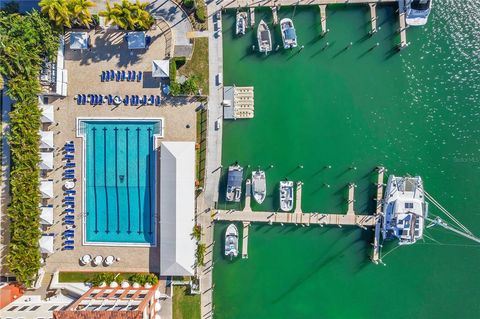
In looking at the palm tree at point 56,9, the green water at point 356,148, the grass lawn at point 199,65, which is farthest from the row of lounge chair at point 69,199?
the green water at point 356,148

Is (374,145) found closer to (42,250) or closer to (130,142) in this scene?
(130,142)

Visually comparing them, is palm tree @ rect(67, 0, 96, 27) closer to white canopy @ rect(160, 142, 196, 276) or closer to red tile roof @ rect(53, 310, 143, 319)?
white canopy @ rect(160, 142, 196, 276)

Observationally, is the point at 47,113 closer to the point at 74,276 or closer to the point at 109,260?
the point at 109,260

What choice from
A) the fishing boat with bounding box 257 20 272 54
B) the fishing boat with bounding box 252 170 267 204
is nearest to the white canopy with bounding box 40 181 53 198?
the fishing boat with bounding box 252 170 267 204

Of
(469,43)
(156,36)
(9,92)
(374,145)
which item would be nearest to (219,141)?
(156,36)

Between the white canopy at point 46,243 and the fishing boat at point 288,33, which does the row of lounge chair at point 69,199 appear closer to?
the white canopy at point 46,243

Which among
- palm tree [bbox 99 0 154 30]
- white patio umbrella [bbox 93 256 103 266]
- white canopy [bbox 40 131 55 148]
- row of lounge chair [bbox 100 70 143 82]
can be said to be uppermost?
palm tree [bbox 99 0 154 30]

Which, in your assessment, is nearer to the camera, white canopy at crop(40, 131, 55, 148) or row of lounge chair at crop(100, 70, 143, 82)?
white canopy at crop(40, 131, 55, 148)
